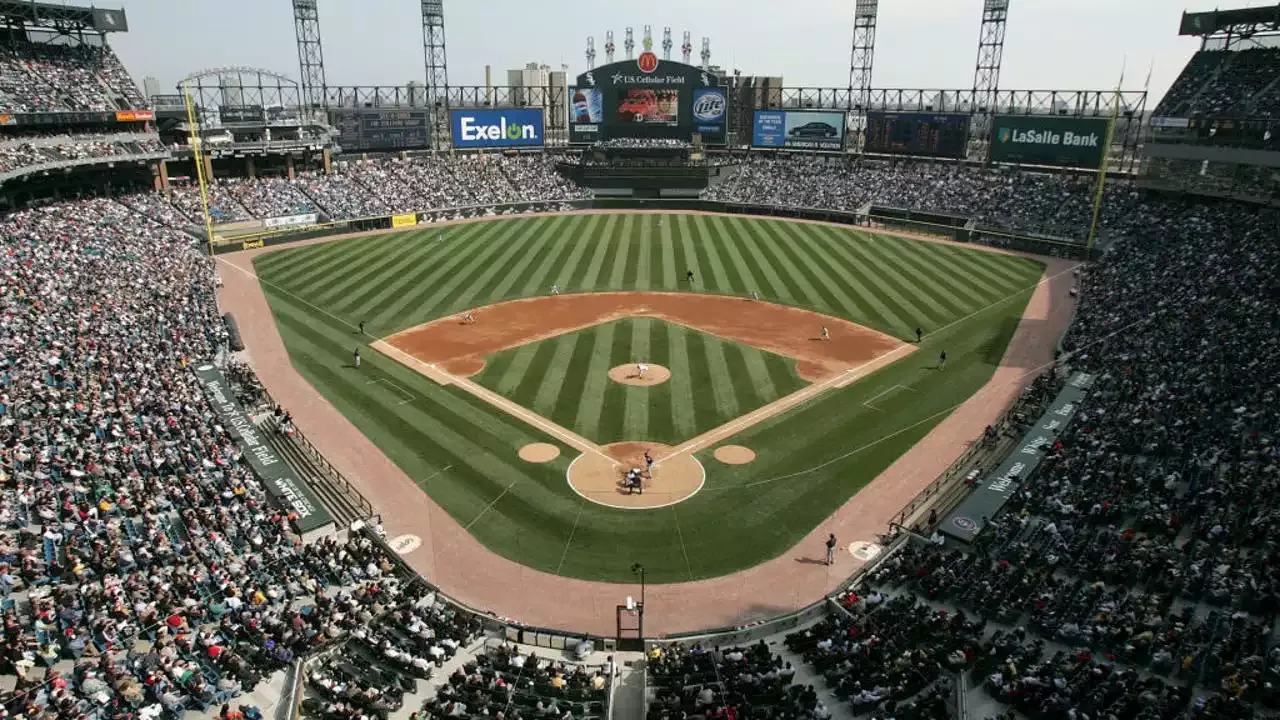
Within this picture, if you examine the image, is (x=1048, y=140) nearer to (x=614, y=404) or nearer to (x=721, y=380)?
(x=721, y=380)

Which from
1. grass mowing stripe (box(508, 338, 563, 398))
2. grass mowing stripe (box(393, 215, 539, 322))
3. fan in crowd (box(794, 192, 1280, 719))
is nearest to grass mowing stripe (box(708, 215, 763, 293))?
grass mowing stripe (box(508, 338, 563, 398))

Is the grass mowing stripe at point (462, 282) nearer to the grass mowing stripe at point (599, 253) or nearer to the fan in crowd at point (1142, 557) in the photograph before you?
the grass mowing stripe at point (599, 253)

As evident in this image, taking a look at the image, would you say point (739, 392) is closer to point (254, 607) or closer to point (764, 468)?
point (764, 468)

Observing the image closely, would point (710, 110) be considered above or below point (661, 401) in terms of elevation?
above

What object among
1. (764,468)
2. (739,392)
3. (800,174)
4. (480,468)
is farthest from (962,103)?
(480,468)

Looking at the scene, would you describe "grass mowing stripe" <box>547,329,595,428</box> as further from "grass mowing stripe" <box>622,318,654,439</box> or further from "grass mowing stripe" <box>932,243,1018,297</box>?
"grass mowing stripe" <box>932,243,1018,297</box>

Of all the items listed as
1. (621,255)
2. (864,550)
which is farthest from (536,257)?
(864,550)
